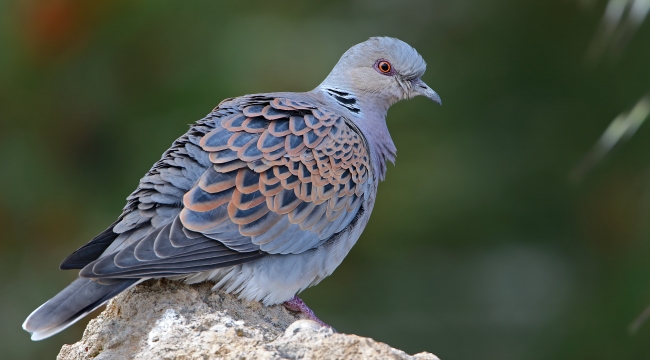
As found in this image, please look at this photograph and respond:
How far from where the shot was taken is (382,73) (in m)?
4.50

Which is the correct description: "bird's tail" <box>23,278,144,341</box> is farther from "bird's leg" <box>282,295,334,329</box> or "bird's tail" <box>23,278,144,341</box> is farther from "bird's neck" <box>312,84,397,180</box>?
"bird's neck" <box>312,84,397,180</box>

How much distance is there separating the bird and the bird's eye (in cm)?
51

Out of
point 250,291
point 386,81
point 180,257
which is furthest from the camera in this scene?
point 386,81

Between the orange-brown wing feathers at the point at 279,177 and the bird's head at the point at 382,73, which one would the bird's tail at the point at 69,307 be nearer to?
the orange-brown wing feathers at the point at 279,177

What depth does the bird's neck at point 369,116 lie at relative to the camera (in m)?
4.22

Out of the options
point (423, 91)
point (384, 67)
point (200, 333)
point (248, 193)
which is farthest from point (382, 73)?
point (200, 333)

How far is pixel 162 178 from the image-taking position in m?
3.46

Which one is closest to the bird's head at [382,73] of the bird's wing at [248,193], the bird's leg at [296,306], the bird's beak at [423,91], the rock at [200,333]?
the bird's beak at [423,91]

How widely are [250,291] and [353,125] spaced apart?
1.06 metres

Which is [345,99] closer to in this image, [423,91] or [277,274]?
[423,91]

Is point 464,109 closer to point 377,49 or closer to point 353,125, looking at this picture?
point 377,49

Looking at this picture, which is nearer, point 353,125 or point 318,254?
point 318,254

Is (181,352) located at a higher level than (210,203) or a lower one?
lower

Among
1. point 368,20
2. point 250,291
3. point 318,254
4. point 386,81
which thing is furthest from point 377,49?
point 368,20
